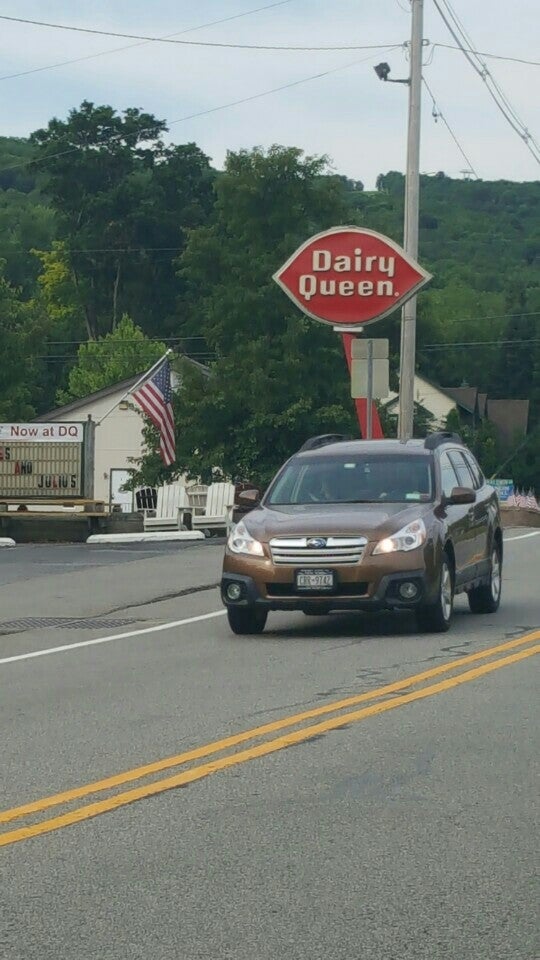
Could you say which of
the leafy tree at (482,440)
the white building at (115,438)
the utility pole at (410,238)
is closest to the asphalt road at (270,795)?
the utility pole at (410,238)

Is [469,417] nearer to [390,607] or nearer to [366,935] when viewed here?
[390,607]

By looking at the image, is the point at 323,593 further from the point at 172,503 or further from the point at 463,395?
the point at 463,395

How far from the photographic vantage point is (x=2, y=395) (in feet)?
213

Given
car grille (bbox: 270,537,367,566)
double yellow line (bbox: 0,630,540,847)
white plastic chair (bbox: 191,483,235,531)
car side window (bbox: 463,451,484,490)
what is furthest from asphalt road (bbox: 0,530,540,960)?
white plastic chair (bbox: 191,483,235,531)

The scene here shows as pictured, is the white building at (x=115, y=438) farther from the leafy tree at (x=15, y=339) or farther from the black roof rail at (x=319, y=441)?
the black roof rail at (x=319, y=441)

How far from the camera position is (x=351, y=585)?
48.9 ft

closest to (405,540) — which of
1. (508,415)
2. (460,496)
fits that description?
(460,496)

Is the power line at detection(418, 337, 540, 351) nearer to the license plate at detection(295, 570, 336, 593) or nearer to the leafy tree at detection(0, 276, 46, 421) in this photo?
the leafy tree at detection(0, 276, 46, 421)

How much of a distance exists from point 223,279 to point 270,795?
175 feet

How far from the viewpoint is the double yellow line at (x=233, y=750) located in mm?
7898

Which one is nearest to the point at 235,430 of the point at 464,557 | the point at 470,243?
the point at 464,557

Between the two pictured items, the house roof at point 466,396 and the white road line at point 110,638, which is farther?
the house roof at point 466,396

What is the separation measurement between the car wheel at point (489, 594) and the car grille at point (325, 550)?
2541mm

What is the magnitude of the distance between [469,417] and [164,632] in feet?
301
